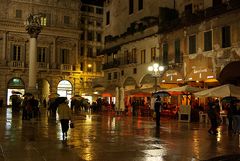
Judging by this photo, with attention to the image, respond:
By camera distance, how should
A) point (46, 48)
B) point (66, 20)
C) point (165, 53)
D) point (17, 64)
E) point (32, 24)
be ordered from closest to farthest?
point (32, 24) → point (165, 53) → point (17, 64) → point (46, 48) → point (66, 20)

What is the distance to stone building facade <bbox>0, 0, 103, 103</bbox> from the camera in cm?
5366

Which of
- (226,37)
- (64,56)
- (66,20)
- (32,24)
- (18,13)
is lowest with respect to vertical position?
(226,37)

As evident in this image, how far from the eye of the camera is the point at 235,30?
85.6 ft

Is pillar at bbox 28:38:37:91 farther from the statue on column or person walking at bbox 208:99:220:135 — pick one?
person walking at bbox 208:99:220:135

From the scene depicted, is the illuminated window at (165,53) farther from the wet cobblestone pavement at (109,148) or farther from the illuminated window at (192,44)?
the wet cobblestone pavement at (109,148)

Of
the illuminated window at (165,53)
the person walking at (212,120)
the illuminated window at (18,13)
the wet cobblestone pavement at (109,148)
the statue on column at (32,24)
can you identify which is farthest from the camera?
the illuminated window at (18,13)

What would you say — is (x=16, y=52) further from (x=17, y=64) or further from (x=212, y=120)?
Result: (x=212, y=120)

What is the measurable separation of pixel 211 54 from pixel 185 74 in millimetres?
3553

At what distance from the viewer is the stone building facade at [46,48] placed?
53.7 metres

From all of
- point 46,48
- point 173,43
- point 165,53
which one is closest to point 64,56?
point 46,48

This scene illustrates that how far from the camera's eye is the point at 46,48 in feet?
186

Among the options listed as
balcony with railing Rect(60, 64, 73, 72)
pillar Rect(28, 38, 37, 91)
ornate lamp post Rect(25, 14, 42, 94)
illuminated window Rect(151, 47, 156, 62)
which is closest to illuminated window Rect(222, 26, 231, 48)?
illuminated window Rect(151, 47, 156, 62)

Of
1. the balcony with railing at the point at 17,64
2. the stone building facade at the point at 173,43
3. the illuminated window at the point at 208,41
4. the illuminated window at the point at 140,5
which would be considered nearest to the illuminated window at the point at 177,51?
the stone building facade at the point at 173,43

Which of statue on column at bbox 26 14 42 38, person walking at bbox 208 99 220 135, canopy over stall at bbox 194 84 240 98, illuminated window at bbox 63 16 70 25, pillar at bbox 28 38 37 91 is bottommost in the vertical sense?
person walking at bbox 208 99 220 135
